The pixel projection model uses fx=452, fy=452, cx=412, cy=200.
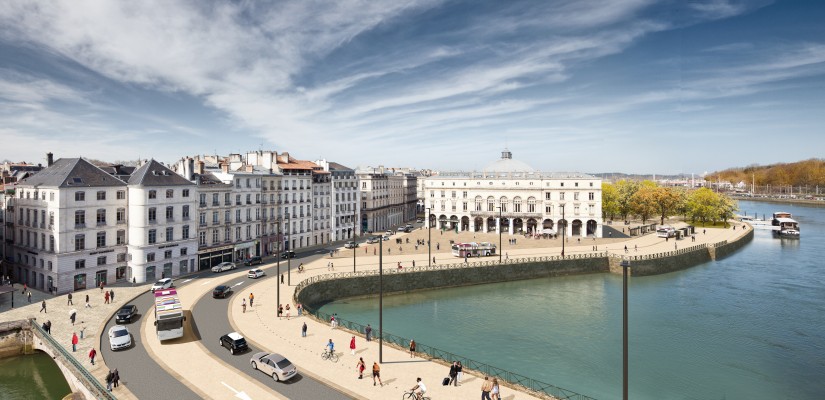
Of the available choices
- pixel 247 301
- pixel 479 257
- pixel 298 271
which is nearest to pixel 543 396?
pixel 247 301

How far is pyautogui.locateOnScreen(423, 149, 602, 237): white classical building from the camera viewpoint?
9744cm

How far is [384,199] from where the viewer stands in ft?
378

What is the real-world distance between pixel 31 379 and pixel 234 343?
18.7 m

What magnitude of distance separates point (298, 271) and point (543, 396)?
4116cm

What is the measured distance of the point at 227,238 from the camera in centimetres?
6662

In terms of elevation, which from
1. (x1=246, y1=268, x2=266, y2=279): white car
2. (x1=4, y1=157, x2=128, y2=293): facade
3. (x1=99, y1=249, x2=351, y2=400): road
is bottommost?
(x1=99, y1=249, x2=351, y2=400): road

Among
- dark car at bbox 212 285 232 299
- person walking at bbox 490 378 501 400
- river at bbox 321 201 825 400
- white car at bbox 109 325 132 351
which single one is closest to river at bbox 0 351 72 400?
white car at bbox 109 325 132 351

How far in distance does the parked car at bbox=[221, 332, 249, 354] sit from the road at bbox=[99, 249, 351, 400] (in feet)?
1.23

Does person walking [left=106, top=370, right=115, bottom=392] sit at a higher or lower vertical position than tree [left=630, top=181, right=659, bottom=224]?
lower

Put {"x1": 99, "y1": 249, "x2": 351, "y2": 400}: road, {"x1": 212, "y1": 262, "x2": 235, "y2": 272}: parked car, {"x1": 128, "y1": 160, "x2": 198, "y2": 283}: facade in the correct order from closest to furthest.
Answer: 1. {"x1": 99, "y1": 249, "x2": 351, "y2": 400}: road
2. {"x1": 128, "y1": 160, "x2": 198, "y2": 283}: facade
3. {"x1": 212, "y1": 262, "x2": 235, "y2": 272}: parked car

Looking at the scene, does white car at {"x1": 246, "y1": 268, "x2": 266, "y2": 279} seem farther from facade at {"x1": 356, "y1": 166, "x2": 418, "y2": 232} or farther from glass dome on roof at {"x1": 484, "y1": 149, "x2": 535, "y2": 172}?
glass dome on roof at {"x1": 484, "y1": 149, "x2": 535, "y2": 172}

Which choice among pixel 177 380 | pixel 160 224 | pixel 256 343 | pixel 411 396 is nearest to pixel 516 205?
pixel 160 224

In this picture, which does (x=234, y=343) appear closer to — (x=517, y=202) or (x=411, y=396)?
(x=411, y=396)

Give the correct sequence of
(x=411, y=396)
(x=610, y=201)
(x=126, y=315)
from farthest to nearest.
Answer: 1. (x=610, y=201)
2. (x=126, y=315)
3. (x=411, y=396)
